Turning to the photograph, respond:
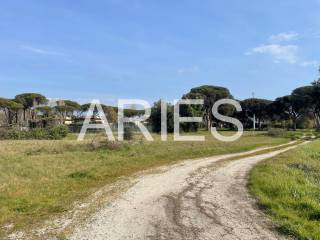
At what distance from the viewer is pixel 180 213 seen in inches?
403

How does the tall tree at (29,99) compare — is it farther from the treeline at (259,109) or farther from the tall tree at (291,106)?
the tall tree at (291,106)

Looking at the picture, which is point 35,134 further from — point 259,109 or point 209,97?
point 259,109

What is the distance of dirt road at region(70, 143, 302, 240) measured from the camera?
8391 mm

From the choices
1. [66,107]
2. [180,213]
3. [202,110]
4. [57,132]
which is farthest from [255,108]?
[180,213]

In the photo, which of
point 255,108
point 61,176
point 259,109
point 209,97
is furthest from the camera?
point 255,108

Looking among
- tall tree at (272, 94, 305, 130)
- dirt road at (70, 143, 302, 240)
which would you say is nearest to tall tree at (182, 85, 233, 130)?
tall tree at (272, 94, 305, 130)

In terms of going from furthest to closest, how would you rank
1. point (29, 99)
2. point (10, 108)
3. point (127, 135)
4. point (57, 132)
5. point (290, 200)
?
point (29, 99)
point (10, 108)
point (57, 132)
point (127, 135)
point (290, 200)

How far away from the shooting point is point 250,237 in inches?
320

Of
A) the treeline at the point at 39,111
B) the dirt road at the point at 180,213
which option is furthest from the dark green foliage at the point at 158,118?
the dirt road at the point at 180,213

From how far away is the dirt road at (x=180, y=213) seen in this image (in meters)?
8.39

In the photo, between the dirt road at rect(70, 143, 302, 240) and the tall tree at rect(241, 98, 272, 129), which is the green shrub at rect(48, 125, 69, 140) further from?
the tall tree at rect(241, 98, 272, 129)

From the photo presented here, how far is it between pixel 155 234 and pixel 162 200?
360 cm

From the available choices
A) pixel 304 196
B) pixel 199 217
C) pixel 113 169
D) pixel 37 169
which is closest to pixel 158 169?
pixel 113 169

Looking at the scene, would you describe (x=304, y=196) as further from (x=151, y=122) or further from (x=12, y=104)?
(x=12, y=104)
